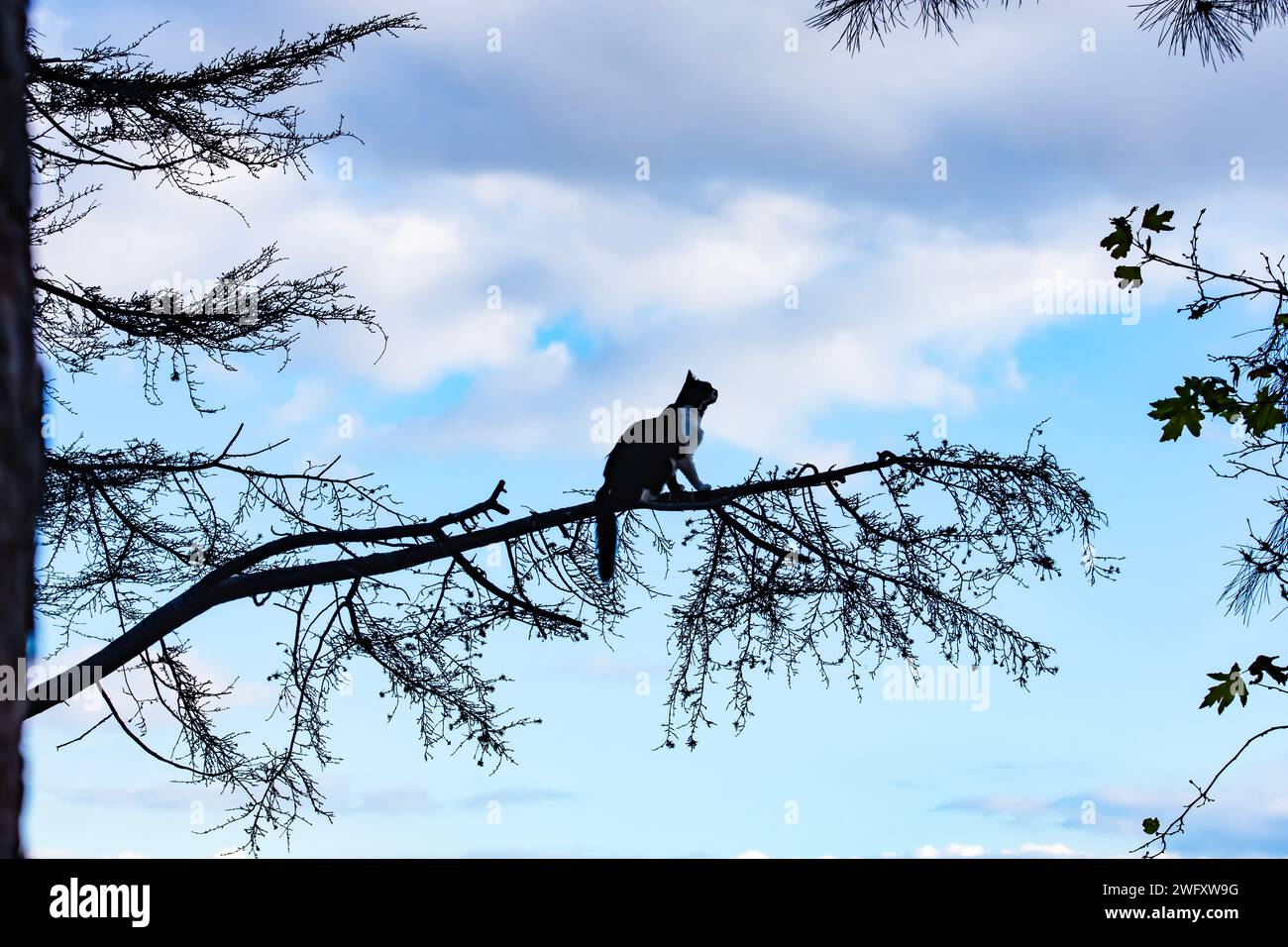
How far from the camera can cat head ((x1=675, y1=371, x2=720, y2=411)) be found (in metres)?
9.37

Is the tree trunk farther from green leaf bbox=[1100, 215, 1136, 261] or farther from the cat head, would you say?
the cat head

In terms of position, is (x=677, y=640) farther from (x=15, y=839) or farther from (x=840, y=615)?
(x=15, y=839)

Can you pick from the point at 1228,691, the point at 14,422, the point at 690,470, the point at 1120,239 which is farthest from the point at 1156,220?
the point at 14,422

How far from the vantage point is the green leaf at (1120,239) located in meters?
6.12

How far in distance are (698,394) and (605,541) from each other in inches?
69.9

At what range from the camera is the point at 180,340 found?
373 inches

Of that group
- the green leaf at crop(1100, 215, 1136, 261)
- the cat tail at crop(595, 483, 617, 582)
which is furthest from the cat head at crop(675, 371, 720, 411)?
the green leaf at crop(1100, 215, 1136, 261)

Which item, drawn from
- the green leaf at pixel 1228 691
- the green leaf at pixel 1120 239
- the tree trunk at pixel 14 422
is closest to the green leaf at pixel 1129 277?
the green leaf at pixel 1120 239

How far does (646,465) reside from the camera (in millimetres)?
8297

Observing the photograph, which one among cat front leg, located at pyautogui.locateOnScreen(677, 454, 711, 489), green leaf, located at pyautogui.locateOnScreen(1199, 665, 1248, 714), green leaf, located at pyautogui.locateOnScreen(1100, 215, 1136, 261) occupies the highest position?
green leaf, located at pyautogui.locateOnScreen(1100, 215, 1136, 261)

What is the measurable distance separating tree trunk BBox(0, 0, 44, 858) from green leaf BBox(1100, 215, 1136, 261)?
523 centimetres

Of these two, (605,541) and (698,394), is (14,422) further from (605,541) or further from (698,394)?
(698,394)
